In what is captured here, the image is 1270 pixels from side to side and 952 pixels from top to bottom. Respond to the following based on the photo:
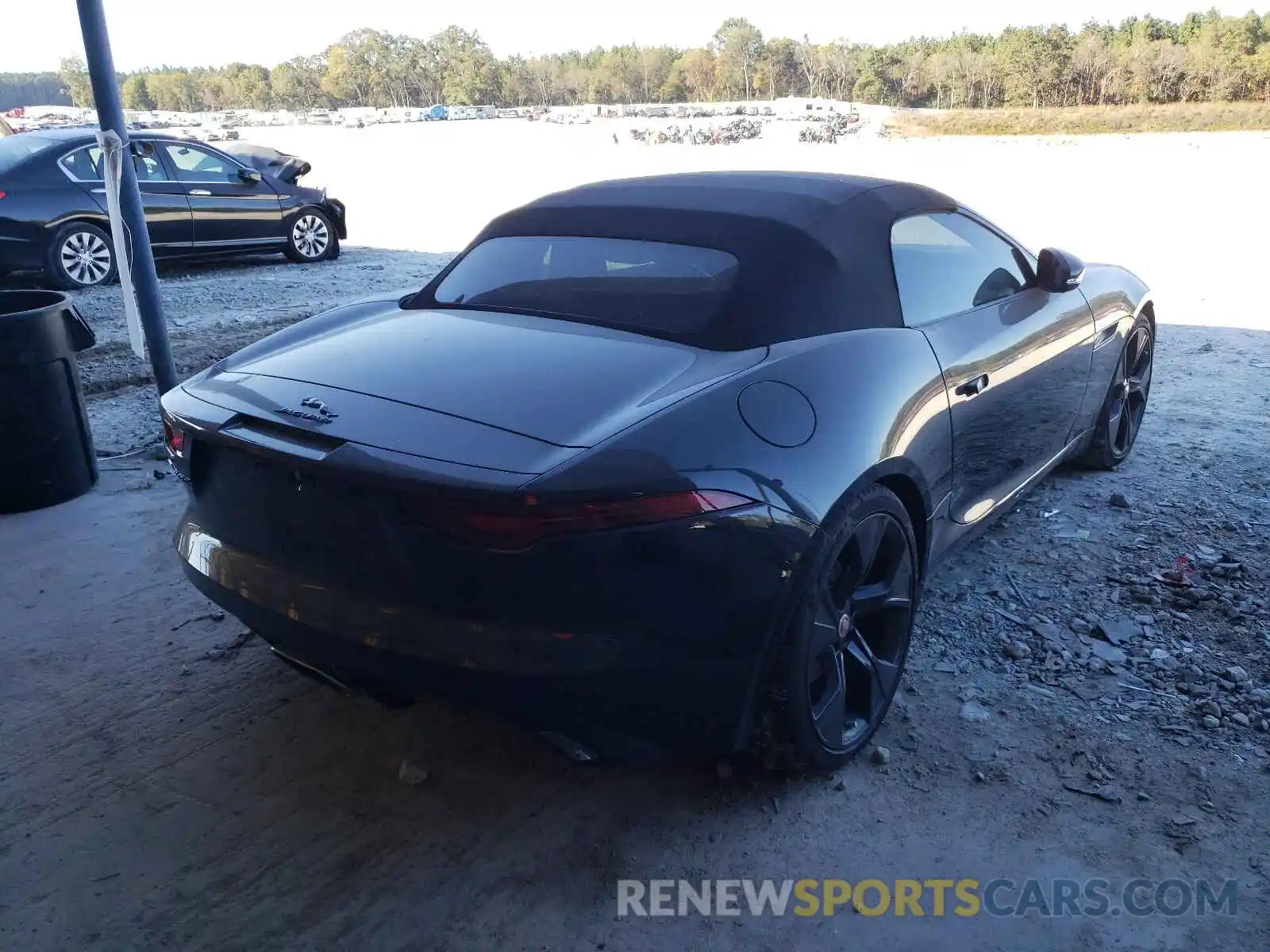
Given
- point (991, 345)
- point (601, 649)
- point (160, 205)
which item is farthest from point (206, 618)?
point (160, 205)

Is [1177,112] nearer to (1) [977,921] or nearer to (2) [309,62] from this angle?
(1) [977,921]

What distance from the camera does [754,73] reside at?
99125 mm

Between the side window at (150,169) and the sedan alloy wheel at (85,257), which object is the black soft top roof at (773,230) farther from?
the side window at (150,169)

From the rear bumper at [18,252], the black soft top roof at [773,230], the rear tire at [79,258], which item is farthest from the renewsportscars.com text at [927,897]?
the rear bumper at [18,252]

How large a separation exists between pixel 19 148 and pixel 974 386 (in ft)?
33.6

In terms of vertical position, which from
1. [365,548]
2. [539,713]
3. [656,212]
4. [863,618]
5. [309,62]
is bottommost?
[863,618]

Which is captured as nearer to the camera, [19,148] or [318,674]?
[318,674]

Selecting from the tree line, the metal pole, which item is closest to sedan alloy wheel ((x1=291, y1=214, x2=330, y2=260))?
the metal pole

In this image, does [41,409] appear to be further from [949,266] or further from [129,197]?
[949,266]

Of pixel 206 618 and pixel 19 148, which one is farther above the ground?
pixel 19 148

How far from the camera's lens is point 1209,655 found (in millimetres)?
3312

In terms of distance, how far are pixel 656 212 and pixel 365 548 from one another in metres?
1.54

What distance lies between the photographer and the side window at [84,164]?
9.91 meters

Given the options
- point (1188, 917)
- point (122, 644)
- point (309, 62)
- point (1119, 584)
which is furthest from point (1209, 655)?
point (309, 62)
